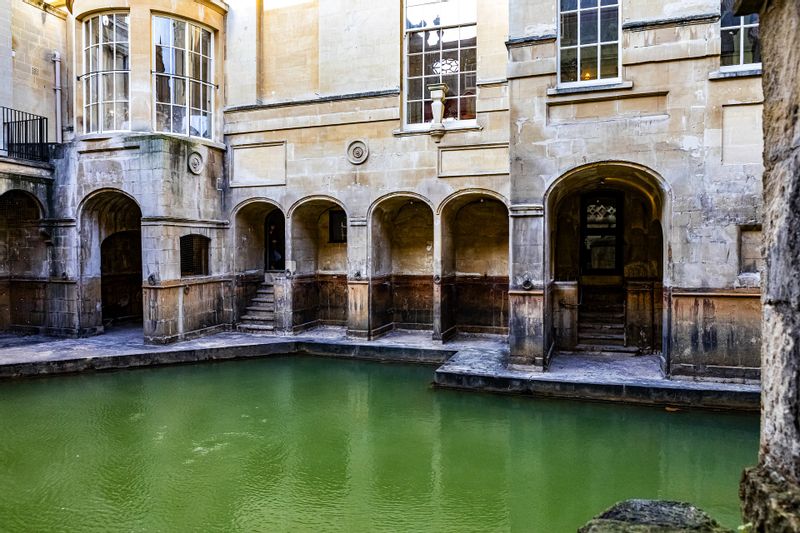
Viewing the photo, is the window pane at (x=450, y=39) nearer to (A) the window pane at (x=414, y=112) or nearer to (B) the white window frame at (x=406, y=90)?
(B) the white window frame at (x=406, y=90)

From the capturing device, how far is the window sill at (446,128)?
11.7 m

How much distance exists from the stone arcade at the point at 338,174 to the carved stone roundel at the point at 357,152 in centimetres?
4

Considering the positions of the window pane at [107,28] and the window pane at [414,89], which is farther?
the window pane at [414,89]

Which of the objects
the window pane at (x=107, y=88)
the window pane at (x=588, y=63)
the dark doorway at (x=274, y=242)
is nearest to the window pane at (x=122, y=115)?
the window pane at (x=107, y=88)

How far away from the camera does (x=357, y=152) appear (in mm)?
12500

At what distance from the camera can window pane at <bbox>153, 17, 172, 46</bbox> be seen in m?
12.1

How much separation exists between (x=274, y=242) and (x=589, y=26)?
9.53 m

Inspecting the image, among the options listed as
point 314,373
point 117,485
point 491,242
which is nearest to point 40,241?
point 314,373

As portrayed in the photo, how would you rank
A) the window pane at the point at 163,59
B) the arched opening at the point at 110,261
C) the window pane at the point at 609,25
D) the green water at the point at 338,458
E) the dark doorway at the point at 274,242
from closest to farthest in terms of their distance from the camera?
the green water at the point at 338,458 < the window pane at the point at 609,25 < the window pane at the point at 163,59 < the arched opening at the point at 110,261 < the dark doorway at the point at 274,242

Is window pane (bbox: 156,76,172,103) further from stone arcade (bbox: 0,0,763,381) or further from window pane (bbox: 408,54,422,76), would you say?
window pane (bbox: 408,54,422,76)

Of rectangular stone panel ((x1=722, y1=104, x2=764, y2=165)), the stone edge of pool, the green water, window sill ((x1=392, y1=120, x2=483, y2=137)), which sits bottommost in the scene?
the green water

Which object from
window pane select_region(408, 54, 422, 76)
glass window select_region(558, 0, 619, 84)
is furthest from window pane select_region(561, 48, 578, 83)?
window pane select_region(408, 54, 422, 76)

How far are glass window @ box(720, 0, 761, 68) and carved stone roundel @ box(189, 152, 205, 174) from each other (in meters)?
10.8

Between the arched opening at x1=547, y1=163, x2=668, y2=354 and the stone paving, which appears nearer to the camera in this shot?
the stone paving
